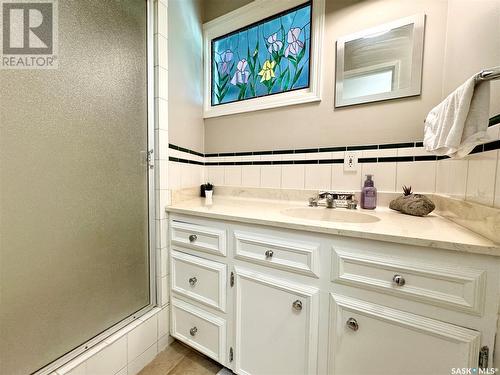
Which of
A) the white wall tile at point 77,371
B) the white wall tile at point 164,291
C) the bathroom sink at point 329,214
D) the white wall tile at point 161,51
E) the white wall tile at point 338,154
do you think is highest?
the white wall tile at point 161,51

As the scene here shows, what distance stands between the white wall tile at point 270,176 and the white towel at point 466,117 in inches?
35.1

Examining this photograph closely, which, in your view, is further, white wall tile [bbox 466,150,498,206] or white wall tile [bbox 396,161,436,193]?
white wall tile [bbox 396,161,436,193]

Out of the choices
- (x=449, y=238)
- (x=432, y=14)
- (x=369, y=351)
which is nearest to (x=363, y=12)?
(x=432, y=14)

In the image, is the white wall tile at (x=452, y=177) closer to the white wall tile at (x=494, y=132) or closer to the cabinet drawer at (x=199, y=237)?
the white wall tile at (x=494, y=132)

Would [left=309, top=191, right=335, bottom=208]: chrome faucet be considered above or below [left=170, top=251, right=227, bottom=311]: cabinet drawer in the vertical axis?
above

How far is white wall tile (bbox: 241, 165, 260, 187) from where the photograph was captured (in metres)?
1.57

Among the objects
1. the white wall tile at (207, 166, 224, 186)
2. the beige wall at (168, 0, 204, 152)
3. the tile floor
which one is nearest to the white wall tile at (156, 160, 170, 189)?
the beige wall at (168, 0, 204, 152)

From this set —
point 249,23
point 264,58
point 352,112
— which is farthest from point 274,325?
point 249,23

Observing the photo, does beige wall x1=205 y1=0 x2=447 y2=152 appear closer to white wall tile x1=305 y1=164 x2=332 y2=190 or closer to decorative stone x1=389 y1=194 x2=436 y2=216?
white wall tile x1=305 y1=164 x2=332 y2=190

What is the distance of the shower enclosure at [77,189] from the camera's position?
2.43 feet

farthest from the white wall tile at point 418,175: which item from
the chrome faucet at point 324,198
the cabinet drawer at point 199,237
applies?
the cabinet drawer at point 199,237

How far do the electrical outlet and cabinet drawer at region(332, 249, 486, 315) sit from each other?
68 centimetres

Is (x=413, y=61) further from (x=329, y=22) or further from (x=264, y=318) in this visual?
(x=264, y=318)

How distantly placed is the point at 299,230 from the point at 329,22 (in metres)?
1.32
